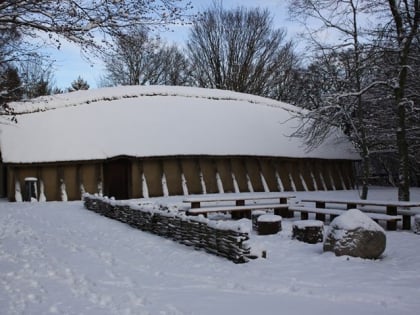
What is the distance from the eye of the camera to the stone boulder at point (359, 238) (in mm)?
9047

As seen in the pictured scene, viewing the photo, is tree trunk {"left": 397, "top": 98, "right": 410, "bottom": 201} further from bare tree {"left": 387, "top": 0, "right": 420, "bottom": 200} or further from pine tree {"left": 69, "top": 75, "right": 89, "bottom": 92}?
pine tree {"left": 69, "top": 75, "right": 89, "bottom": 92}

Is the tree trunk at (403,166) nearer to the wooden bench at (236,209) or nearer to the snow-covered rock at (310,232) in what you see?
the wooden bench at (236,209)

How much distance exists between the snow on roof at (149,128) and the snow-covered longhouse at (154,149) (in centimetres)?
5

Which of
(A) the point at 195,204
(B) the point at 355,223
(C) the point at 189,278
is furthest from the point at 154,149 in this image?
(C) the point at 189,278

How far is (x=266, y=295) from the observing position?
6.58 meters

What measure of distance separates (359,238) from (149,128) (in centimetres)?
1559

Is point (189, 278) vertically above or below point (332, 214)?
below

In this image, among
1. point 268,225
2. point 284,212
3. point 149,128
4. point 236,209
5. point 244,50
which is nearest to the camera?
point 268,225

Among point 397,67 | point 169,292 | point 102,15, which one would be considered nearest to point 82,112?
point 397,67

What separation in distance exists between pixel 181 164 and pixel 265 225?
1090 cm

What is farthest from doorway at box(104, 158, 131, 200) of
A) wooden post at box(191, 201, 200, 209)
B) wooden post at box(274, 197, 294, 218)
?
wooden post at box(274, 197, 294, 218)

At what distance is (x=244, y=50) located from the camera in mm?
42062

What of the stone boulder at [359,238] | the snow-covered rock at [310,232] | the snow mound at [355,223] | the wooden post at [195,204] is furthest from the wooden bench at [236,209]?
the stone boulder at [359,238]

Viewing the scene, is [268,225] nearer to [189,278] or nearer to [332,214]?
[332,214]
